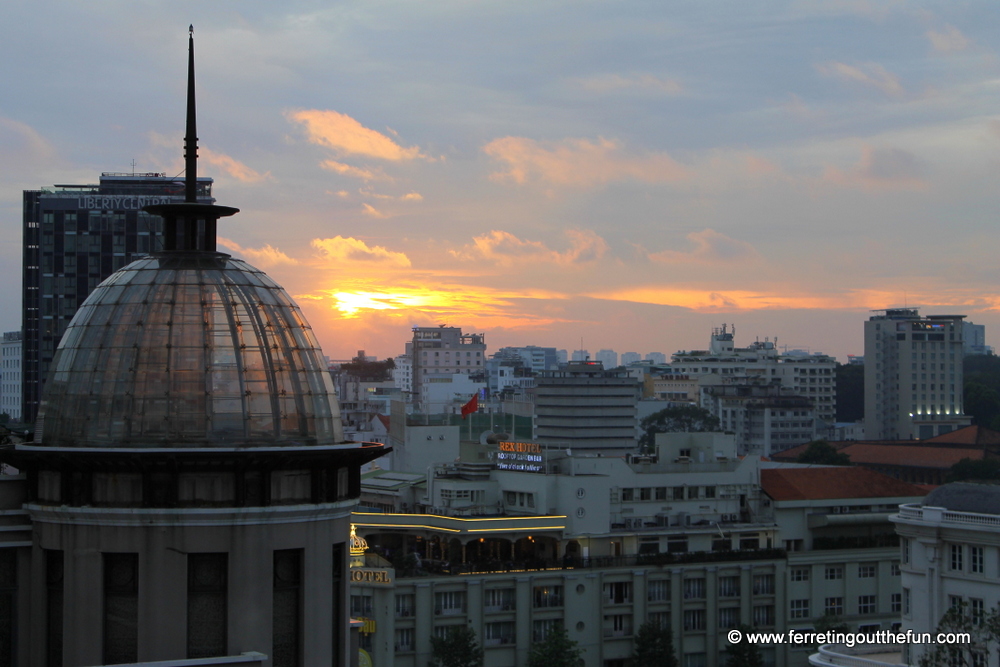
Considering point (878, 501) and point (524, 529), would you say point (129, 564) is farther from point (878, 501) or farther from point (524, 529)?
point (878, 501)

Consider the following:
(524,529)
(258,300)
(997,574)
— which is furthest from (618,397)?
(258,300)

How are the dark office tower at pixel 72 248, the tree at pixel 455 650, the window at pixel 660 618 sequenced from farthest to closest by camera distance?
1. the dark office tower at pixel 72 248
2. the window at pixel 660 618
3. the tree at pixel 455 650

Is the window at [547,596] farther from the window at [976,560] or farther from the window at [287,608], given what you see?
the window at [287,608]

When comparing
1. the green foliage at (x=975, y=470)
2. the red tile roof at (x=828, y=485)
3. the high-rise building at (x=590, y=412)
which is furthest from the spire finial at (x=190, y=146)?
the green foliage at (x=975, y=470)

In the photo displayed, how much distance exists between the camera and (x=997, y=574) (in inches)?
2837

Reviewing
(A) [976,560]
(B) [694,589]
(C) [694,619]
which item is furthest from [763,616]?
(A) [976,560]

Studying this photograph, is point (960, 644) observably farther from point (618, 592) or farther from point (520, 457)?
point (520, 457)

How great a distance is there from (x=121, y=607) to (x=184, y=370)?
4098 millimetres

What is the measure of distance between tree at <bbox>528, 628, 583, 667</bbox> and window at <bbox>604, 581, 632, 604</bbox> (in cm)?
692

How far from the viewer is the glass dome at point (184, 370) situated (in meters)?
23.2

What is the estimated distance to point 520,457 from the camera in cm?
11281

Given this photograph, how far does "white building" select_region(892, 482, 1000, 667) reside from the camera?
237ft

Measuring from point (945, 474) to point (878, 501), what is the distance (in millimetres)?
82318

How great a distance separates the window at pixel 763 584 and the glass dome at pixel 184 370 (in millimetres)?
88049
